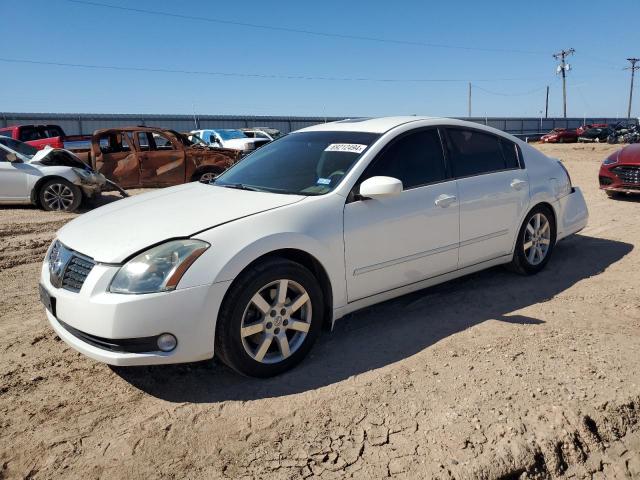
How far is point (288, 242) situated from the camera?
3.29 m

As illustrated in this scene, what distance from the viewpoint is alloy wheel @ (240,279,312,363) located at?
10.5 feet

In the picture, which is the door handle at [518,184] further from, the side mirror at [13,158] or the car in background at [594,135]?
the car in background at [594,135]

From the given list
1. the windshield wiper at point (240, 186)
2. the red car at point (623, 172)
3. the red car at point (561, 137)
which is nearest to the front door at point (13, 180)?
the windshield wiper at point (240, 186)

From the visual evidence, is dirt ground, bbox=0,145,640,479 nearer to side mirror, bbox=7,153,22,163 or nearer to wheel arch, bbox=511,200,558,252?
wheel arch, bbox=511,200,558,252

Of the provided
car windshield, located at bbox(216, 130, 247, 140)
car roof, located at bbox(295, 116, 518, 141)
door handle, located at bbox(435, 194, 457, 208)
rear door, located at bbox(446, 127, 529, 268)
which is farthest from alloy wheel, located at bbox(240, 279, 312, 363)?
car windshield, located at bbox(216, 130, 247, 140)

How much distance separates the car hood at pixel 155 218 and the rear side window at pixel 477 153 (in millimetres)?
1633

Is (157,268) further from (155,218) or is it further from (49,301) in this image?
(49,301)

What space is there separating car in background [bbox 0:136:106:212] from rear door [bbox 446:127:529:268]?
7.66 metres

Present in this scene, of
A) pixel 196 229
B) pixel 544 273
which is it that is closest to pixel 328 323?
pixel 196 229

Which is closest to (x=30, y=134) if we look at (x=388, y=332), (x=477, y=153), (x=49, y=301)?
(x=49, y=301)

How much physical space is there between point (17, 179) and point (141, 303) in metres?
8.22

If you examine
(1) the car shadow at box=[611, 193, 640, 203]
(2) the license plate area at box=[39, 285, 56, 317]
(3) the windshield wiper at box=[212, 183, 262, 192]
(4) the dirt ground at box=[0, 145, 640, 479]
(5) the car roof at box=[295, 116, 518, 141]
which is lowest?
(4) the dirt ground at box=[0, 145, 640, 479]

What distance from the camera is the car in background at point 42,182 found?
31.5 ft

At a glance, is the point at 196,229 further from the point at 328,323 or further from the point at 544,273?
the point at 544,273
